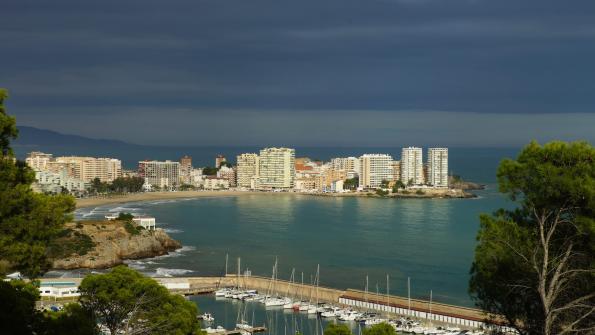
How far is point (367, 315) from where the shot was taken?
1791cm

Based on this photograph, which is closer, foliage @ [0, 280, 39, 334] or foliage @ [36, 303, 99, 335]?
foliage @ [0, 280, 39, 334]

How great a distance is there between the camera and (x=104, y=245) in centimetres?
2623

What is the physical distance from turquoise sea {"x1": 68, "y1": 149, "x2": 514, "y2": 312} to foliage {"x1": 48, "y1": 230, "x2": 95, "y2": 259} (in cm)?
177

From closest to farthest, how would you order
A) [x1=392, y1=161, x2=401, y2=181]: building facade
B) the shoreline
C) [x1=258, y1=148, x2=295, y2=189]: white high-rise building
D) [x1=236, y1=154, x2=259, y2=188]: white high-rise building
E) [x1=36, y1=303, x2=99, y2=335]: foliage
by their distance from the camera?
[x1=36, y1=303, x2=99, y2=335]: foliage < the shoreline < [x1=258, y1=148, x2=295, y2=189]: white high-rise building < [x1=392, y1=161, x2=401, y2=181]: building facade < [x1=236, y1=154, x2=259, y2=188]: white high-rise building

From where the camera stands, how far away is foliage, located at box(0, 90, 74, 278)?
5734 mm

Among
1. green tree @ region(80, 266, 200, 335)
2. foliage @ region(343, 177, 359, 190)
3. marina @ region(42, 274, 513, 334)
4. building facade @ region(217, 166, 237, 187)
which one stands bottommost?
marina @ region(42, 274, 513, 334)

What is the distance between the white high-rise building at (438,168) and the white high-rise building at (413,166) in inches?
40.4

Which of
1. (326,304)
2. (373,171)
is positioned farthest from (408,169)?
(326,304)

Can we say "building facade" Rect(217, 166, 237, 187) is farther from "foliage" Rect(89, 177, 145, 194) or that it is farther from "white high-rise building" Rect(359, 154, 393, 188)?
"white high-rise building" Rect(359, 154, 393, 188)

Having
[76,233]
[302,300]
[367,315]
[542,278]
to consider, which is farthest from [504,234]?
[76,233]

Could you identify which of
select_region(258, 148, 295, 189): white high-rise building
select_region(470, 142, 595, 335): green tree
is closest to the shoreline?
select_region(258, 148, 295, 189): white high-rise building

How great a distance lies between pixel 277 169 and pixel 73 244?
163ft

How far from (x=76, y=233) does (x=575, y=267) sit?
23109 mm

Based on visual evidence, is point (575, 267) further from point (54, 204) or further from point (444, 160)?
point (444, 160)
